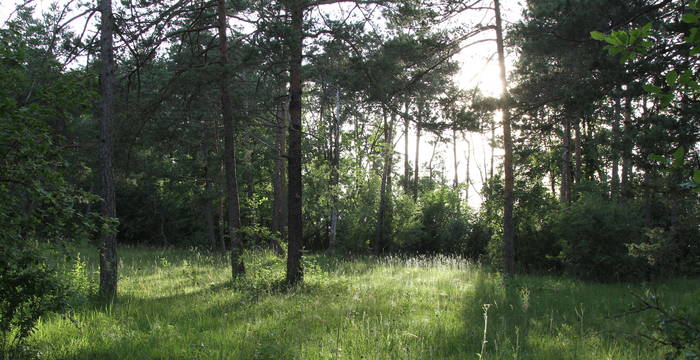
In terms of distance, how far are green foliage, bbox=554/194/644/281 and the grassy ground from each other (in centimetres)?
185

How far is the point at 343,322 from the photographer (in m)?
5.84

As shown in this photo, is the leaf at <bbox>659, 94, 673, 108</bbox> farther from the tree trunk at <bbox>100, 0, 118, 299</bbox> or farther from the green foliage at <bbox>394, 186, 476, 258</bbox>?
the green foliage at <bbox>394, 186, 476, 258</bbox>

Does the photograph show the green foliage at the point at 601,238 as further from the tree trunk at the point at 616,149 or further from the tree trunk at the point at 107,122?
the tree trunk at the point at 107,122

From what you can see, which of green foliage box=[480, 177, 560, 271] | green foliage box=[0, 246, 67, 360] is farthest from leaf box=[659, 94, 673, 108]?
green foliage box=[480, 177, 560, 271]

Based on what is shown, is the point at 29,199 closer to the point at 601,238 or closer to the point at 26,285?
the point at 26,285

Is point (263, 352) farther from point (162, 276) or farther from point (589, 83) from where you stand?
point (162, 276)

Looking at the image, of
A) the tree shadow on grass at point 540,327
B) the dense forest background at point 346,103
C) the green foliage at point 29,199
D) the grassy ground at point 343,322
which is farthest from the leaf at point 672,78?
the green foliage at point 29,199

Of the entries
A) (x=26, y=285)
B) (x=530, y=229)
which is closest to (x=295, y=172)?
(x=26, y=285)

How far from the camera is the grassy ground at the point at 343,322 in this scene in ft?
15.5

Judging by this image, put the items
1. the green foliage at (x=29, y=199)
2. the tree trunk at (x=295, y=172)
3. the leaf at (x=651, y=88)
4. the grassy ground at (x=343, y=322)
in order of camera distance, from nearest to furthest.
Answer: the leaf at (x=651, y=88)
the green foliage at (x=29, y=199)
the grassy ground at (x=343, y=322)
the tree trunk at (x=295, y=172)

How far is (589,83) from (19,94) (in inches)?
342

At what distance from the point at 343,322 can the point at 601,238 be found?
1014cm

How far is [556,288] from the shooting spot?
33.7 feet

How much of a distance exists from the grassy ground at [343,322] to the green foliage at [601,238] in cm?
185
